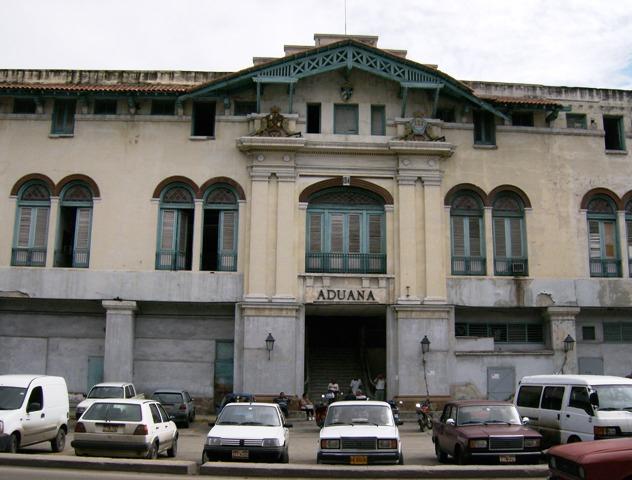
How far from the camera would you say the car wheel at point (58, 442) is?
715 inches

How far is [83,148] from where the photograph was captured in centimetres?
3072

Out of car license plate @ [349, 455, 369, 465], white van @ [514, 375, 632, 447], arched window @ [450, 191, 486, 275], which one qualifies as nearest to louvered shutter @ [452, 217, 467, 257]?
arched window @ [450, 191, 486, 275]

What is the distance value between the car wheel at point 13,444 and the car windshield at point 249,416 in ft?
14.9

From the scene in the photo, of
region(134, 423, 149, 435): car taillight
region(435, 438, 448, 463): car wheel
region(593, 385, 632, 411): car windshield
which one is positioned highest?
region(593, 385, 632, 411): car windshield

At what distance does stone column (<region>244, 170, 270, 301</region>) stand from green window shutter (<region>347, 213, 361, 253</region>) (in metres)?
3.63

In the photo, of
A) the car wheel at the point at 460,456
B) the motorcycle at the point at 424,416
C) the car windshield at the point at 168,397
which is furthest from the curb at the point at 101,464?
Answer: the motorcycle at the point at 424,416

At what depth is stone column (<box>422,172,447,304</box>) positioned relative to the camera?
29.7 metres

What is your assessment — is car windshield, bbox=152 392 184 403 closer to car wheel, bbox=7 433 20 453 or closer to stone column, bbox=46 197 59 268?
stone column, bbox=46 197 59 268

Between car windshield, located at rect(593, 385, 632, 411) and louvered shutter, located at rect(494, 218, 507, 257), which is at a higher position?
louvered shutter, located at rect(494, 218, 507, 257)

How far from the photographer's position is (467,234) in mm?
31141

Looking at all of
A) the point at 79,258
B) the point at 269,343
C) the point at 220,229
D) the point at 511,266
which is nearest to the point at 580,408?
the point at 269,343

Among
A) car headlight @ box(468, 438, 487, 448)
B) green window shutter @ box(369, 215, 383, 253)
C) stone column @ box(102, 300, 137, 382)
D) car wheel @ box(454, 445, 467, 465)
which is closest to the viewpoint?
car headlight @ box(468, 438, 487, 448)

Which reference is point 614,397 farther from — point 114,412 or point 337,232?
point 337,232

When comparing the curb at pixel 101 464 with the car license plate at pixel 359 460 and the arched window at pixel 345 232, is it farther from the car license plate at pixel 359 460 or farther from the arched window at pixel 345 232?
the arched window at pixel 345 232
